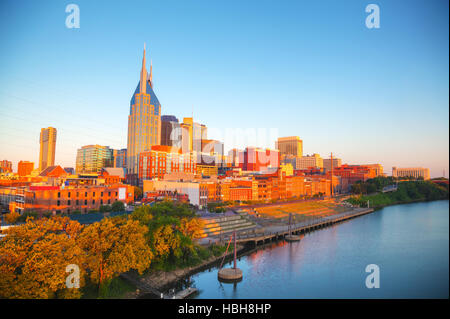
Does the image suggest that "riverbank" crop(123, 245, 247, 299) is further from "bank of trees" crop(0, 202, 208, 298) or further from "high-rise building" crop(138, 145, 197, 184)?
"high-rise building" crop(138, 145, 197, 184)

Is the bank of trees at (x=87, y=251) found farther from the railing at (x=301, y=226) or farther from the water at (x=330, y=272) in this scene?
the railing at (x=301, y=226)

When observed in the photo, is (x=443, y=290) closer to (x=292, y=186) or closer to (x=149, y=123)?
(x=292, y=186)

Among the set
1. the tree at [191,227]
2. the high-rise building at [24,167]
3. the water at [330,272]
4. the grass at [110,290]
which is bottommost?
the water at [330,272]

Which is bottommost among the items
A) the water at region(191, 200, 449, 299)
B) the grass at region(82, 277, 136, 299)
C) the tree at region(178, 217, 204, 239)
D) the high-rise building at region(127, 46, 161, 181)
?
the water at region(191, 200, 449, 299)

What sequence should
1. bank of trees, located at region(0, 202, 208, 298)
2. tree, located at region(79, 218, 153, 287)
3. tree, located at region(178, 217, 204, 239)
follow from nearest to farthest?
1. bank of trees, located at region(0, 202, 208, 298)
2. tree, located at region(79, 218, 153, 287)
3. tree, located at region(178, 217, 204, 239)

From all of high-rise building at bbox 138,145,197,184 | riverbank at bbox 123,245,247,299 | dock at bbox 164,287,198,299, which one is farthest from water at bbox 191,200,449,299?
high-rise building at bbox 138,145,197,184

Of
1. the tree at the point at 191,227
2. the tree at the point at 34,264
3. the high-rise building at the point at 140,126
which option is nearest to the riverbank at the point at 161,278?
the tree at the point at 191,227

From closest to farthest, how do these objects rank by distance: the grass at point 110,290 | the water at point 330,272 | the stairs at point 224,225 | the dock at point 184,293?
the grass at point 110,290 < the dock at point 184,293 < the water at point 330,272 < the stairs at point 224,225

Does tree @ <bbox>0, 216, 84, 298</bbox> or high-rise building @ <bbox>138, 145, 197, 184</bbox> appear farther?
high-rise building @ <bbox>138, 145, 197, 184</bbox>
